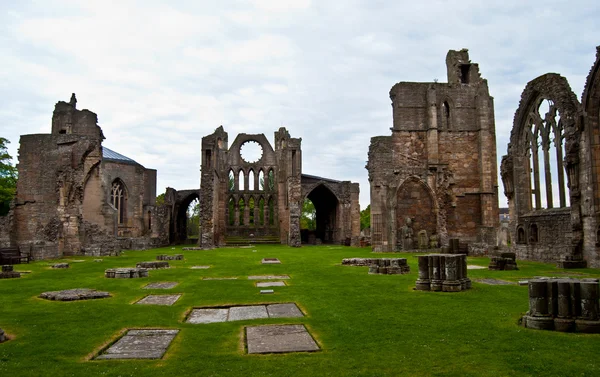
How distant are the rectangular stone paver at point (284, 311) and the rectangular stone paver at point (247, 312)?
9 cm

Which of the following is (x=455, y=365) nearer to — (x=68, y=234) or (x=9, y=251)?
(x=9, y=251)

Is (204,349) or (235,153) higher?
(235,153)

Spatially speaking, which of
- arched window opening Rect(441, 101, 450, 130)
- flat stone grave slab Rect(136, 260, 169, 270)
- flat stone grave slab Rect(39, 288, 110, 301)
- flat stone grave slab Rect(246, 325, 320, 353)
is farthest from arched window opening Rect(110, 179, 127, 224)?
flat stone grave slab Rect(246, 325, 320, 353)

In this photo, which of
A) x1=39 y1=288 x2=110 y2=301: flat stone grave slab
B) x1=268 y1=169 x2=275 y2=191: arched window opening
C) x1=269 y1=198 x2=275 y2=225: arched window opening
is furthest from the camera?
x1=268 y1=169 x2=275 y2=191: arched window opening

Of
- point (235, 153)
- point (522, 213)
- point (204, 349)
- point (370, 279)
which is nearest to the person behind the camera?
point (204, 349)

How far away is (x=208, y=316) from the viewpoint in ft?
21.2

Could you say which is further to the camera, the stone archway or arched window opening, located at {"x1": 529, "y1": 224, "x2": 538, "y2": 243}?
the stone archway

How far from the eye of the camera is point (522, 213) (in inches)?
706

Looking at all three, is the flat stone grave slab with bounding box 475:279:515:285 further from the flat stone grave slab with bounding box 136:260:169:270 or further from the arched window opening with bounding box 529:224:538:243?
the flat stone grave slab with bounding box 136:260:169:270

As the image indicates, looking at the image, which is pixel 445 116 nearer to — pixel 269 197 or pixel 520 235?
pixel 520 235

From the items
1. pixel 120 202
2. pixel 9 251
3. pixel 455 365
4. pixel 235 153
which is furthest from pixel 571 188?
pixel 235 153

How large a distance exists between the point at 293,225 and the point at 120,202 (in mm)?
14704

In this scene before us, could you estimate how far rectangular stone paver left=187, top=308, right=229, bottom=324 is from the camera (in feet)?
20.3

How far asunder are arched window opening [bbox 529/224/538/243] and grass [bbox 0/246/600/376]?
920cm
